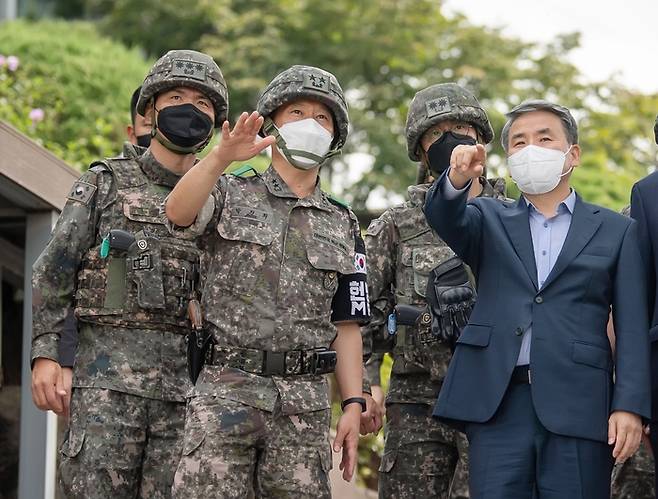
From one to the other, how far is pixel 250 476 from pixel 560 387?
4.21ft

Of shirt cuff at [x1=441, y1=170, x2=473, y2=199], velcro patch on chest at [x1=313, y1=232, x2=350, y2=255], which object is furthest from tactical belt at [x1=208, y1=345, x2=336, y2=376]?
shirt cuff at [x1=441, y1=170, x2=473, y2=199]

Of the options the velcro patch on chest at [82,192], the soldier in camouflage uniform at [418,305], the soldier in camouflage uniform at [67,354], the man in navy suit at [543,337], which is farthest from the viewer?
the soldier in camouflage uniform at [418,305]

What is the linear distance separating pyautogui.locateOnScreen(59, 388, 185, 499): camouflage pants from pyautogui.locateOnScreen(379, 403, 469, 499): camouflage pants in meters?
1.13

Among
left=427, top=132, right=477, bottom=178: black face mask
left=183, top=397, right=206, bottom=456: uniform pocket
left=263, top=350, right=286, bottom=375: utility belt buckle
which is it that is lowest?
left=183, top=397, right=206, bottom=456: uniform pocket

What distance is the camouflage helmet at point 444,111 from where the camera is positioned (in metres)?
6.31

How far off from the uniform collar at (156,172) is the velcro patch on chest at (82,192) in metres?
0.28

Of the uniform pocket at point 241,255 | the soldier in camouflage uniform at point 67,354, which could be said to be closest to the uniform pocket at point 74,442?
the soldier in camouflage uniform at point 67,354

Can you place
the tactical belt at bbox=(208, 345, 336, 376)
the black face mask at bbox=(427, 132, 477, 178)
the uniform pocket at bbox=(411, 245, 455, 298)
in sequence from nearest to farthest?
1. the tactical belt at bbox=(208, 345, 336, 376)
2. the uniform pocket at bbox=(411, 245, 455, 298)
3. the black face mask at bbox=(427, 132, 477, 178)

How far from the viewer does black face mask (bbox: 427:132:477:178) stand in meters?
6.25

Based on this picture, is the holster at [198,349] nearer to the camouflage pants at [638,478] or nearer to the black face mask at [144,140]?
the black face mask at [144,140]

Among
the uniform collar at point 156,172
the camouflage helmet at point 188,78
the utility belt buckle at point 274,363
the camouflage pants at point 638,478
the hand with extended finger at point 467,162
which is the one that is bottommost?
the camouflage pants at point 638,478

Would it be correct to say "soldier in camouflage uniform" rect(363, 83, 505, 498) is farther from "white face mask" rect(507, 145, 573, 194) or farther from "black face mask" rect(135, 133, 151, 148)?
"black face mask" rect(135, 133, 151, 148)

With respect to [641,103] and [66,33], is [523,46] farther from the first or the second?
[66,33]

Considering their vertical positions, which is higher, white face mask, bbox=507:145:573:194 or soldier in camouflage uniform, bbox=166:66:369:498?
white face mask, bbox=507:145:573:194
